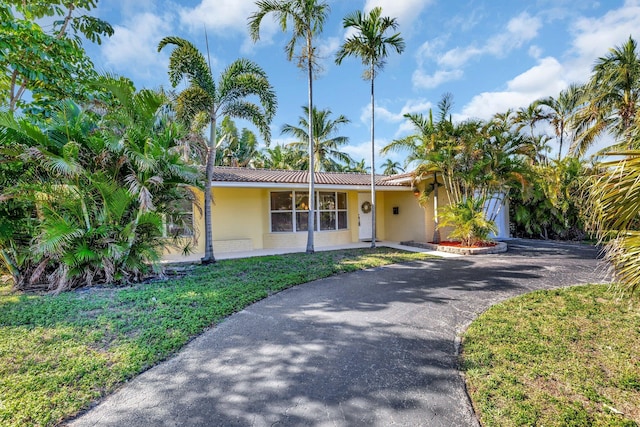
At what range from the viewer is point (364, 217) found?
14172 mm

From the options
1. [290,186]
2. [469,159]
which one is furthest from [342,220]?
[469,159]

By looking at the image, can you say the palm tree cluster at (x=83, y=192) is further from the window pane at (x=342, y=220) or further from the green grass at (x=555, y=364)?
the window pane at (x=342, y=220)

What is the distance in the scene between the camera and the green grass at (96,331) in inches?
105

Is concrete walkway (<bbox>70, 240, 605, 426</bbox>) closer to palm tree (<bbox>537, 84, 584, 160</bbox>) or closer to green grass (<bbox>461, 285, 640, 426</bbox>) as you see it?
green grass (<bbox>461, 285, 640, 426</bbox>)

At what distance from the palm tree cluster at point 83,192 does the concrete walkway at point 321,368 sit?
361 centimetres

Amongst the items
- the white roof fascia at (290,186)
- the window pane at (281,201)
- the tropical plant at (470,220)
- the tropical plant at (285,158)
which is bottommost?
the tropical plant at (470,220)

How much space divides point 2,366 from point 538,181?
1586 centimetres

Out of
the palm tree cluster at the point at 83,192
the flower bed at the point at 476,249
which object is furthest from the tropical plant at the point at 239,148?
the flower bed at the point at 476,249

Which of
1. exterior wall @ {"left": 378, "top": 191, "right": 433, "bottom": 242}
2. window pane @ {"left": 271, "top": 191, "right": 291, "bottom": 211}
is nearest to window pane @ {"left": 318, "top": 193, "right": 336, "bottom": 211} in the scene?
window pane @ {"left": 271, "top": 191, "right": 291, "bottom": 211}

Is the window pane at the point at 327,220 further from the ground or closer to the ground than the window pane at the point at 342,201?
closer to the ground

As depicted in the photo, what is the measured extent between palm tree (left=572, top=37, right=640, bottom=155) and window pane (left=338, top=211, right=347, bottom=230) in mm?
10797

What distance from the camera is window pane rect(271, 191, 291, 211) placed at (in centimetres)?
1212

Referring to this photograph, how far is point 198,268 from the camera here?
816 cm

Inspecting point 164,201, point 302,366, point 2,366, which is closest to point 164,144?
point 164,201
